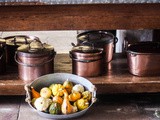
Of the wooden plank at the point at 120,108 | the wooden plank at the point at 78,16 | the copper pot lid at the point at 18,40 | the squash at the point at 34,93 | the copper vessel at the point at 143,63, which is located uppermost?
the wooden plank at the point at 78,16

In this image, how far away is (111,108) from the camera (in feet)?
11.6

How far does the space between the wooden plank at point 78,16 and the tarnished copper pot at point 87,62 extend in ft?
0.94

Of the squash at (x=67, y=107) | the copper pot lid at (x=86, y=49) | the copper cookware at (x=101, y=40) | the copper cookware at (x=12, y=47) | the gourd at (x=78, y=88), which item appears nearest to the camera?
the squash at (x=67, y=107)

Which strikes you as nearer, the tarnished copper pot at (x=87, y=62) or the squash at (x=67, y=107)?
the squash at (x=67, y=107)

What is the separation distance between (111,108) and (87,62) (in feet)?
1.72

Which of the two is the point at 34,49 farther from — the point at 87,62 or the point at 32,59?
the point at 87,62

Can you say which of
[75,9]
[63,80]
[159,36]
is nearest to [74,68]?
[63,80]

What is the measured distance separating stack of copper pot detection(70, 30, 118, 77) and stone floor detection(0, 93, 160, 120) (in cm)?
34

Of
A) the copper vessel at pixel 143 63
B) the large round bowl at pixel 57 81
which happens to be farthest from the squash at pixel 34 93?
the copper vessel at pixel 143 63

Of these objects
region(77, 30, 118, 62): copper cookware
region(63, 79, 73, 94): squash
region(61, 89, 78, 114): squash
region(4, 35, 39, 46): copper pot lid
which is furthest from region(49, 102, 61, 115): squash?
region(4, 35, 39, 46): copper pot lid

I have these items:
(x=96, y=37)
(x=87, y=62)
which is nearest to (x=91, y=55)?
(x=87, y=62)

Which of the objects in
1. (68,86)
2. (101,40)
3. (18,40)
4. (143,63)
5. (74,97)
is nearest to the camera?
(74,97)

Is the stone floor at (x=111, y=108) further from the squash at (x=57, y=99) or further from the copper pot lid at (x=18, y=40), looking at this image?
the copper pot lid at (x=18, y=40)

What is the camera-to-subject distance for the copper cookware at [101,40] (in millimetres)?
3701
